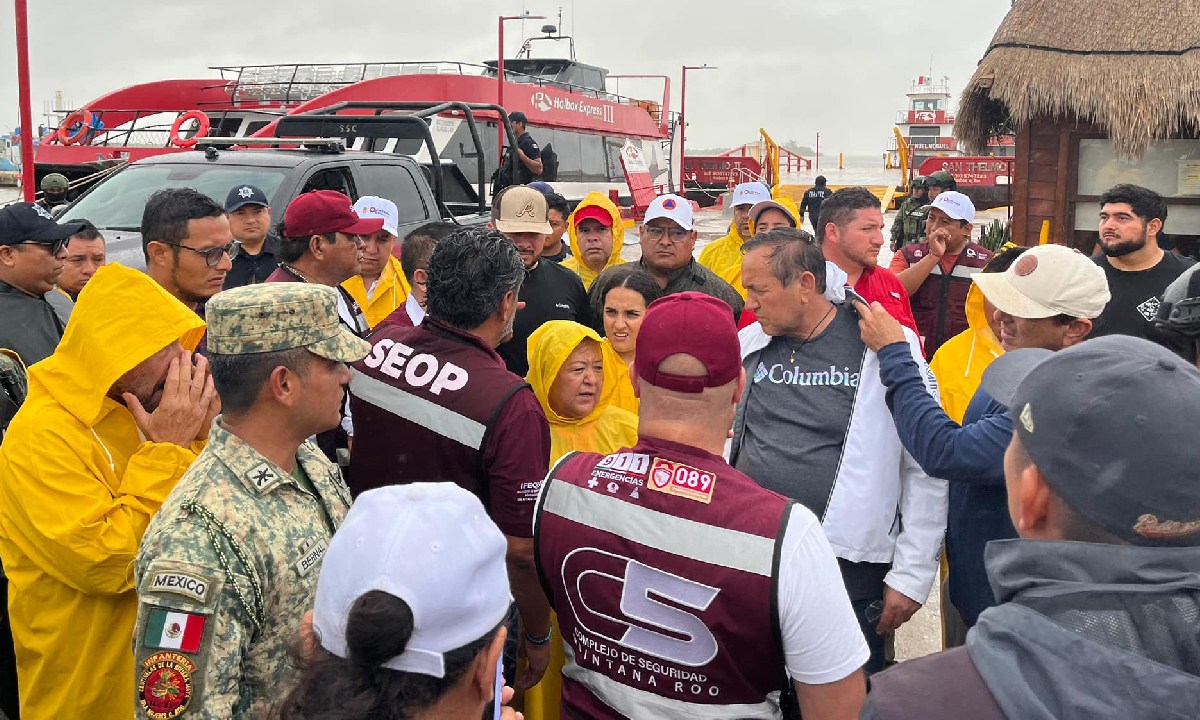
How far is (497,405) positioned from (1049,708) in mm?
1715

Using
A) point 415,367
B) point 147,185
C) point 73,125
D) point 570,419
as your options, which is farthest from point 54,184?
point 415,367

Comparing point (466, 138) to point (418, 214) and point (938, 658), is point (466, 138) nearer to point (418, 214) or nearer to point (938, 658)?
point (418, 214)

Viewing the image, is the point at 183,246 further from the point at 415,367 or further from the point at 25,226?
the point at 415,367

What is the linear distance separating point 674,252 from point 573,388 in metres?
2.08

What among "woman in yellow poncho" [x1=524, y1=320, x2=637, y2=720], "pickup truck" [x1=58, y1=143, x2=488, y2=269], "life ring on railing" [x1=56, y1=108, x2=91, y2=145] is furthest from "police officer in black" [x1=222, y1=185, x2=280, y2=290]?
"life ring on railing" [x1=56, y1=108, x2=91, y2=145]

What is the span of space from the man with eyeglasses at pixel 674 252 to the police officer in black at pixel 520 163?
4781 millimetres

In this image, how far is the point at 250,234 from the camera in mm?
5297

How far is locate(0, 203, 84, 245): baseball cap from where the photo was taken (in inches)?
144

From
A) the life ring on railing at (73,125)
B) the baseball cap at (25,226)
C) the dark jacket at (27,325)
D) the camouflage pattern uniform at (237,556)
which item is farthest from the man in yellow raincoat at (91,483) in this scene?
the life ring on railing at (73,125)

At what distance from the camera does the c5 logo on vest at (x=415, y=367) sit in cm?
267

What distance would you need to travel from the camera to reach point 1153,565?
122 centimetres

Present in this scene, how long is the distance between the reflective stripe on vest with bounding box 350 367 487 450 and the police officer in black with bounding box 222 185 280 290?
269 cm

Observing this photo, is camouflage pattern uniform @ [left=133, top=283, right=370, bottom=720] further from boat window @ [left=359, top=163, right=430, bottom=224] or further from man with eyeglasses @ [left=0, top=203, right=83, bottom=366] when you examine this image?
boat window @ [left=359, top=163, right=430, bottom=224]

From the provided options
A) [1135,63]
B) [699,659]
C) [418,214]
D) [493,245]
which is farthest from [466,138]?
[699,659]
